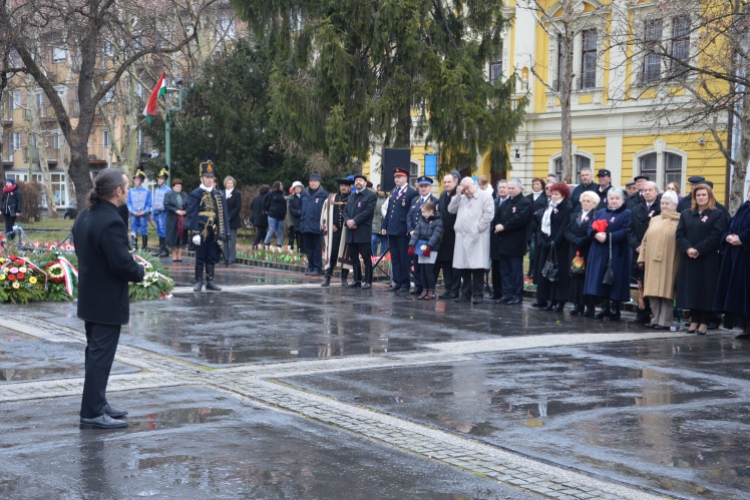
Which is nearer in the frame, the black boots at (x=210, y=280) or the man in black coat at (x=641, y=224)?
the man in black coat at (x=641, y=224)

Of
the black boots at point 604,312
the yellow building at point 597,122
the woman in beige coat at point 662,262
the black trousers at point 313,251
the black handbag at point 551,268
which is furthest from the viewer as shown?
the yellow building at point 597,122

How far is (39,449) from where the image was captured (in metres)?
6.86

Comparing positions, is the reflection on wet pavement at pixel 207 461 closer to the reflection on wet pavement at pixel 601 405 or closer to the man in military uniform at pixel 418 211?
the reflection on wet pavement at pixel 601 405

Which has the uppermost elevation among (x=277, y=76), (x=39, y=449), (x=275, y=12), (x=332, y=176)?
(x=275, y=12)

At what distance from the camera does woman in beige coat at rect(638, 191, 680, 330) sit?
1371 centimetres

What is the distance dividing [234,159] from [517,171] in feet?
50.4

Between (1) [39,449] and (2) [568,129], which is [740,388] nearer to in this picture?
(1) [39,449]

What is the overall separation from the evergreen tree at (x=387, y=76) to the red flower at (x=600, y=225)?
552 inches

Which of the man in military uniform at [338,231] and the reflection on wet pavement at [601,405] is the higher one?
the man in military uniform at [338,231]

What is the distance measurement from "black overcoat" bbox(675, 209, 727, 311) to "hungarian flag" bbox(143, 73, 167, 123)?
69.4 feet

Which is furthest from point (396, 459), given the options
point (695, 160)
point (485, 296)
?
point (695, 160)

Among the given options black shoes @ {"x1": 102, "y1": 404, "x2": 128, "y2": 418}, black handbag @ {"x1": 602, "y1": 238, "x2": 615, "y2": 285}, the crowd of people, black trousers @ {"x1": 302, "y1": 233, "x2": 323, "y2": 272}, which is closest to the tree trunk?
black trousers @ {"x1": 302, "y1": 233, "x2": 323, "y2": 272}

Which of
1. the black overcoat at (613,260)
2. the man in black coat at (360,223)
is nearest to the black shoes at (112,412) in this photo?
the black overcoat at (613,260)

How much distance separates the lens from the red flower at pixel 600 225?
47.5 feet
